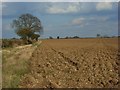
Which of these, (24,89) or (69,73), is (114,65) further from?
(24,89)

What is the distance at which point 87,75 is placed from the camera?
637 inches

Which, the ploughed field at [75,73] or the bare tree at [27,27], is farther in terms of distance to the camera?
the bare tree at [27,27]

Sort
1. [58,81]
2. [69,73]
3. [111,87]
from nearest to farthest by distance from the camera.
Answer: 1. [111,87]
2. [58,81]
3. [69,73]

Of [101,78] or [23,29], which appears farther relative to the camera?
[23,29]

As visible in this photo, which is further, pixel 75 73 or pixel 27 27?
pixel 27 27

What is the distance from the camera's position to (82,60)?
2005cm

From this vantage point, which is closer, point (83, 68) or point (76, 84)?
point (76, 84)

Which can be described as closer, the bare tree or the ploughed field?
the ploughed field

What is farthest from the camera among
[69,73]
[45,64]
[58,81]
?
[45,64]

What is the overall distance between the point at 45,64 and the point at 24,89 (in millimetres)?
5850

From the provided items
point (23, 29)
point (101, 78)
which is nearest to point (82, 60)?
point (101, 78)

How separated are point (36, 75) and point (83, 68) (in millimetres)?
2414

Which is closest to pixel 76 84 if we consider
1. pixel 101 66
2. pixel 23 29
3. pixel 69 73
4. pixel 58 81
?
pixel 58 81

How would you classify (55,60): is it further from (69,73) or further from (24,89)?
(24,89)
